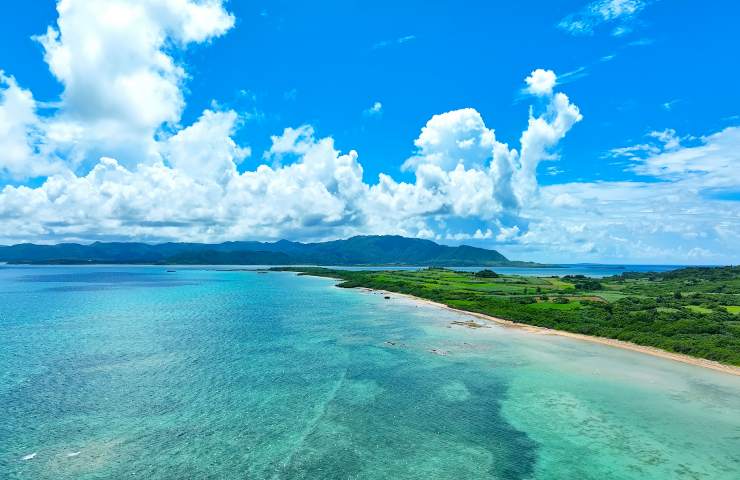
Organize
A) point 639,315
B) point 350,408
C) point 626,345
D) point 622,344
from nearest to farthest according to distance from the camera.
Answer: point 350,408
point 626,345
point 622,344
point 639,315

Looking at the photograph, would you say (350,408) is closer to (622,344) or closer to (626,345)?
(626,345)

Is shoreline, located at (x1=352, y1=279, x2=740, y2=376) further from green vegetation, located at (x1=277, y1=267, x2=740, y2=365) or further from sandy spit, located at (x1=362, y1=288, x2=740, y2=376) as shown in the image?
green vegetation, located at (x1=277, y1=267, x2=740, y2=365)

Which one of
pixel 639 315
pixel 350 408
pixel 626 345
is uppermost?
pixel 639 315

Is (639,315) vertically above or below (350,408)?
above

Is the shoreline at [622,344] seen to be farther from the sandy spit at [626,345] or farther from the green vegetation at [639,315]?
the green vegetation at [639,315]

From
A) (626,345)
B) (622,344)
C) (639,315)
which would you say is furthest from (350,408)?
(639,315)

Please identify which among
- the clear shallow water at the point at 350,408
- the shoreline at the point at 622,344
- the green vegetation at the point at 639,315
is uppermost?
the green vegetation at the point at 639,315

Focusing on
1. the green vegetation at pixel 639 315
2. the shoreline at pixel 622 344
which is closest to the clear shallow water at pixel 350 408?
the shoreline at pixel 622 344

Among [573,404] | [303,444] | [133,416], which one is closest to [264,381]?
[133,416]

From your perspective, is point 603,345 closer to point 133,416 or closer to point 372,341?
point 372,341
